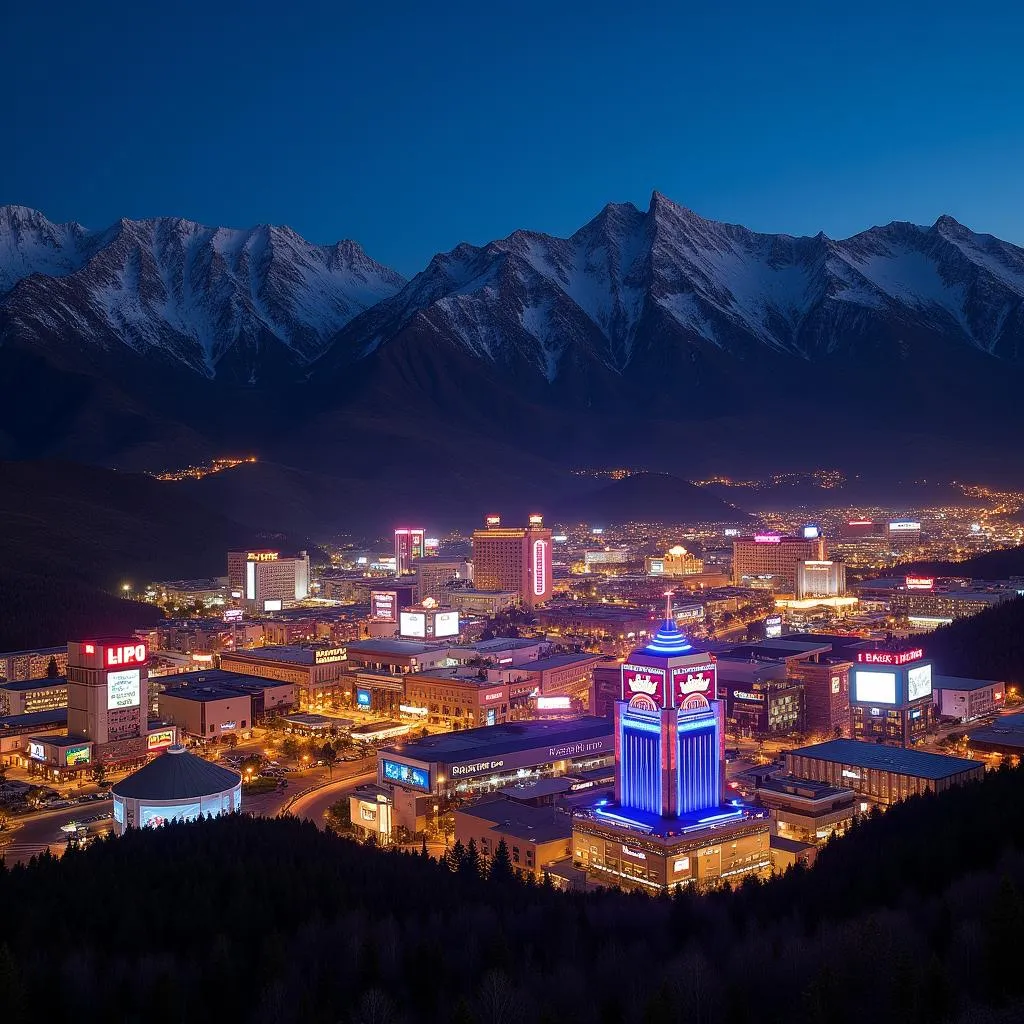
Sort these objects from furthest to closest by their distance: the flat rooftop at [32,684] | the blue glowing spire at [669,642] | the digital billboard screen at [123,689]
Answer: the flat rooftop at [32,684], the digital billboard screen at [123,689], the blue glowing spire at [669,642]

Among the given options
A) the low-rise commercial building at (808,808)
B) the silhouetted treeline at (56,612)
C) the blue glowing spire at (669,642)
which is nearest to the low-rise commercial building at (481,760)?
the low-rise commercial building at (808,808)

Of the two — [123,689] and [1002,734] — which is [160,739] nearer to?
[123,689]

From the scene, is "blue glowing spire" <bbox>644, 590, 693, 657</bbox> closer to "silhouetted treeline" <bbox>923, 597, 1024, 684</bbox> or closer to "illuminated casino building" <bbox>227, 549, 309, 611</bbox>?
"silhouetted treeline" <bbox>923, 597, 1024, 684</bbox>

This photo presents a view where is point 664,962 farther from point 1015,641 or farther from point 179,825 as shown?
point 1015,641

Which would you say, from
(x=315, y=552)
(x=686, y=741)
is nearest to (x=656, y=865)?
(x=686, y=741)

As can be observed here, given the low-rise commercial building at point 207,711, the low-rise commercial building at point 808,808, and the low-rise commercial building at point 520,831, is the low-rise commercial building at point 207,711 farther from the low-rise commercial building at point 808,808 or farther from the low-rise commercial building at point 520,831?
the low-rise commercial building at point 808,808
